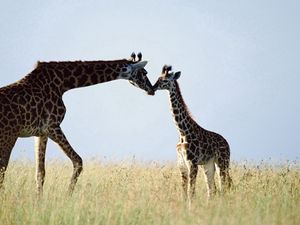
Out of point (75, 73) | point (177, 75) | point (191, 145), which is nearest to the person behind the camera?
point (191, 145)

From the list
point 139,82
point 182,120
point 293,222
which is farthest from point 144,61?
point 293,222

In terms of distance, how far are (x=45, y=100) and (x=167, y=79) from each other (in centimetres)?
249

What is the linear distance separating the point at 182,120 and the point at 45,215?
455 centimetres

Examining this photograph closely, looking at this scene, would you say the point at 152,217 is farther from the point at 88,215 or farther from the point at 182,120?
the point at 182,120

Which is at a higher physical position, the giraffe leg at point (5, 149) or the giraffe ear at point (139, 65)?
the giraffe ear at point (139, 65)

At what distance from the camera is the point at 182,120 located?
12.7m

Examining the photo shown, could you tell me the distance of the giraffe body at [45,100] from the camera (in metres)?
11.4

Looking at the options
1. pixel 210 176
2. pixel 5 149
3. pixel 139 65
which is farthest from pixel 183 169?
pixel 5 149

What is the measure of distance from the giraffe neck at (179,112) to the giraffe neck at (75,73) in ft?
4.60

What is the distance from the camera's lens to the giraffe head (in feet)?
43.0

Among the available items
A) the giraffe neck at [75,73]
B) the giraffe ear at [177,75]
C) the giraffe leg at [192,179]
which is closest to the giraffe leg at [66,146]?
the giraffe neck at [75,73]

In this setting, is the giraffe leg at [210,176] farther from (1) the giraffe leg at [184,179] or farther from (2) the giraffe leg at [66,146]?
(2) the giraffe leg at [66,146]

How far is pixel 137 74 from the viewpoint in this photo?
13227mm

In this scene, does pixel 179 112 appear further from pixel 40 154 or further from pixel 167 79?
pixel 40 154
